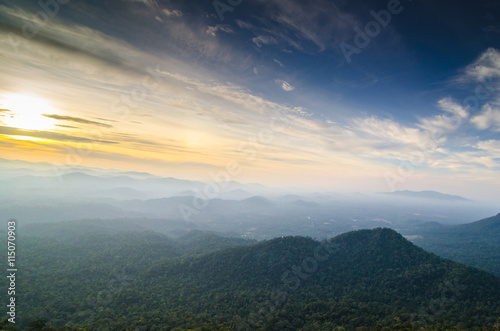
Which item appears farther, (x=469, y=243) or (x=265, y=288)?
(x=469, y=243)

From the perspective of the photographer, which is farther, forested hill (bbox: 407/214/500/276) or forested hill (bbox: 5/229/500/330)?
forested hill (bbox: 407/214/500/276)

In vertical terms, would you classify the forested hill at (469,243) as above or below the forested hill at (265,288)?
below

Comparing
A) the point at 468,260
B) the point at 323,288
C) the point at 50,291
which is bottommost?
the point at 468,260

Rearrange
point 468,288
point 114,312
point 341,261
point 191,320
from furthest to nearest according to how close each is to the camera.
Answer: point 341,261
point 468,288
point 114,312
point 191,320

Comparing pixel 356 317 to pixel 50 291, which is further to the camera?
pixel 50 291

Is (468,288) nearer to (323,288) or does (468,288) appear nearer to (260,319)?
(323,288)

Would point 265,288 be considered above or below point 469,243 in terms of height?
above

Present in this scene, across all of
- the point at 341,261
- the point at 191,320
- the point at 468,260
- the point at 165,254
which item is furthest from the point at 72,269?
the point at 468,260

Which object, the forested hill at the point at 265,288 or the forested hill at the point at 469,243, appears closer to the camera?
the forested hill at the point at 265,288
